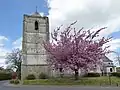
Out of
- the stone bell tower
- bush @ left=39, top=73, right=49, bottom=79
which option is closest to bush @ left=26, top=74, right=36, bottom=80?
the stone bell tower

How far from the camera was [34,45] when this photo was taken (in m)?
48.4

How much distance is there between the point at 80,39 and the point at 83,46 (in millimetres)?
1480

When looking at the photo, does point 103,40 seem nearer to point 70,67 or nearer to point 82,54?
point 82,54

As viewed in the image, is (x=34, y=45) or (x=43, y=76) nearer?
(x=43, y=76)

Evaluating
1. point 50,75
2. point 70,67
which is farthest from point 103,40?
point 50,75

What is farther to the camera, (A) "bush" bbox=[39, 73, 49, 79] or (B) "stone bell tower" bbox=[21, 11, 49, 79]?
(B) "stone bell tower" bbox=[21, 11, 49, 79]

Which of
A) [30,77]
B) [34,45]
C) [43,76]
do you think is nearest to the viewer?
[30,77]

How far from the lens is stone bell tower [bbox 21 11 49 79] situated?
47.2 m

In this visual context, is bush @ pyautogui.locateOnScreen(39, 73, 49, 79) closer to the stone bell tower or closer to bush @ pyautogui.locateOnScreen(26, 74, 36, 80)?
the stone bell tower

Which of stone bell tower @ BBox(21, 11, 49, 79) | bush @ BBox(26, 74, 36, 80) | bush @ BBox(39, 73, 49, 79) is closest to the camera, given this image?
bush @ BBox(26, 74, 36, 80)

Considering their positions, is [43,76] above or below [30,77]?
A: above

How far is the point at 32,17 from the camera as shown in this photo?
164 ft

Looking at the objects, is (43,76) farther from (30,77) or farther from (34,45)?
(34,45)

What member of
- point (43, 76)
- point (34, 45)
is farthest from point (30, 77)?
point (34, 45)
